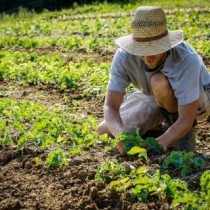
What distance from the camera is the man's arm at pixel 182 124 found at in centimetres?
477

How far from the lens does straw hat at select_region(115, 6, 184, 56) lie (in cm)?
470

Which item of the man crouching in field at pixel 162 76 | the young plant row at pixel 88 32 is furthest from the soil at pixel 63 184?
the young plant row at pixel 88 32

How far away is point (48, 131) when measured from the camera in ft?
18.5

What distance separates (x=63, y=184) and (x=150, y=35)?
122 cm

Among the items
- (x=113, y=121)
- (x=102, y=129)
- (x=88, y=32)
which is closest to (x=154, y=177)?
(x=113, y=121)

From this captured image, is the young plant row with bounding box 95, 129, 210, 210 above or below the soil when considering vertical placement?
above

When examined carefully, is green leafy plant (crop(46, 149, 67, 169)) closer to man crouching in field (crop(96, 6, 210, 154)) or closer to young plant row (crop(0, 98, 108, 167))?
young plant row (crop(0, 98, 108, 167))

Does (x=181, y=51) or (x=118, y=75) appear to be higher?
(x=181, y=51)

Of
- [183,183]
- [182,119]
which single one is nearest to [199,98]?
[182,119]

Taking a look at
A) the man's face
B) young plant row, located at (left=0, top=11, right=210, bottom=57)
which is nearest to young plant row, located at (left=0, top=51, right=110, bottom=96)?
young plant row, located at (left=0, top=11, right=210, bottom=57)

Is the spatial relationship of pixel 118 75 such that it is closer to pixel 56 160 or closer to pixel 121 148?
pixel 121 148

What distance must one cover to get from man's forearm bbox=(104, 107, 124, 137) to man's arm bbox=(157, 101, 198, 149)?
0.40m

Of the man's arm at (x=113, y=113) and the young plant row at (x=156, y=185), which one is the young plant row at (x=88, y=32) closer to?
the man's arm at (x=113, y=113)

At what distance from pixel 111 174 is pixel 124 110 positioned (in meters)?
1.37
